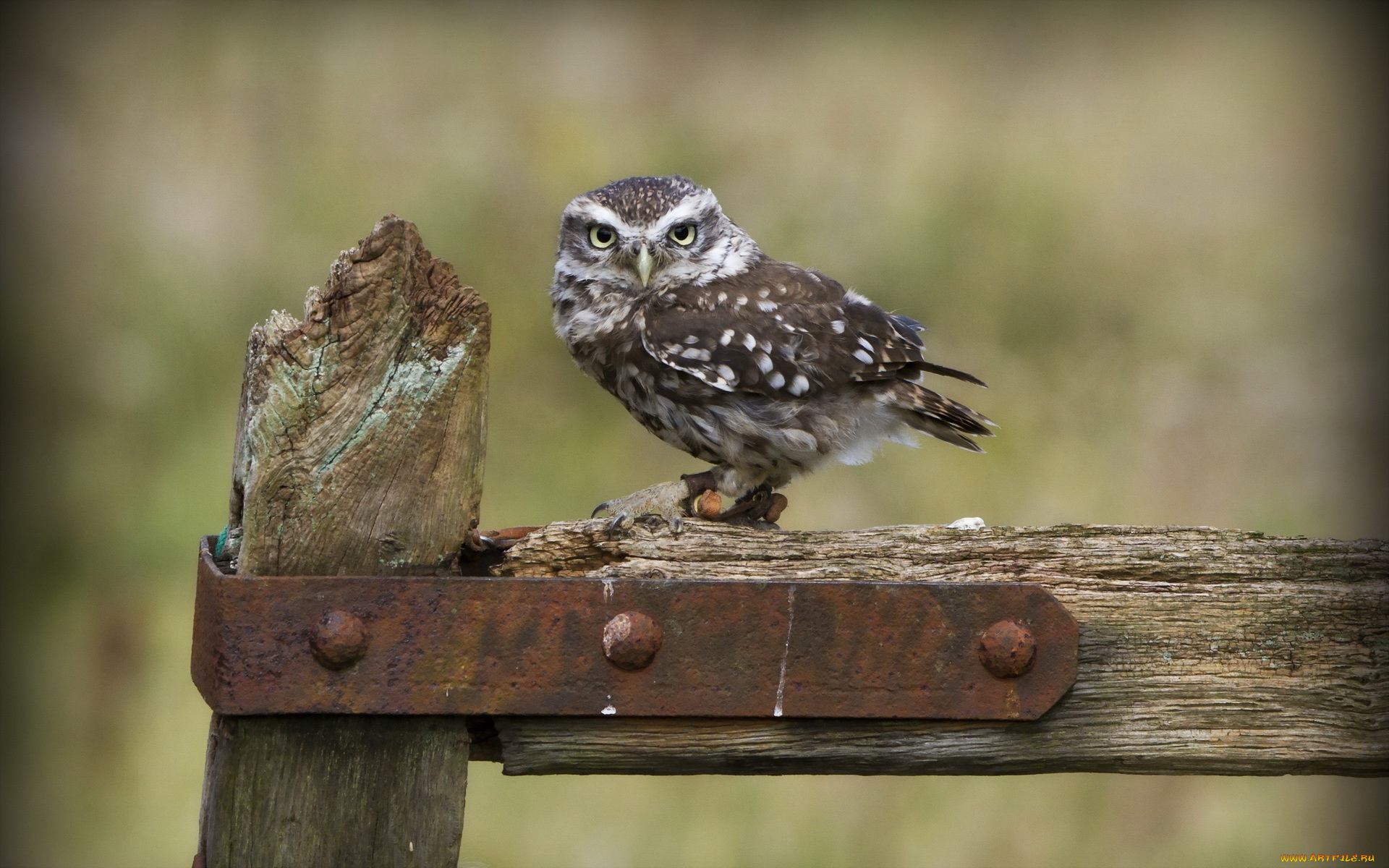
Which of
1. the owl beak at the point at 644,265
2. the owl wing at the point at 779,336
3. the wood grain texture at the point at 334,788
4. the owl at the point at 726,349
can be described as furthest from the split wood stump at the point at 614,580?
the owl beak at the point at 644,265

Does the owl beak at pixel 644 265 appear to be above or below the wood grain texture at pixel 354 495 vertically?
above

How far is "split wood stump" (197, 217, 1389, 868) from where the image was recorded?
1555 millimetres

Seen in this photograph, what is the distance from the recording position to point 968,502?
334 centimetres

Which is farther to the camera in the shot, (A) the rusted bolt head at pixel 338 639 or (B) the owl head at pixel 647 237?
(B) the owl head at pixel 647 237

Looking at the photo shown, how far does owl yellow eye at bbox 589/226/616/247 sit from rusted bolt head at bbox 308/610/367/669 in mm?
1861

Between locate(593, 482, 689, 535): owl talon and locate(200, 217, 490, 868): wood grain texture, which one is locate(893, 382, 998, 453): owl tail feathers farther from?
locate(200, 217, 490, 868): wood grain texture

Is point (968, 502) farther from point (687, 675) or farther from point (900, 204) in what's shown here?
point (687, 675)

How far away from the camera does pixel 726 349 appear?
2881 mm

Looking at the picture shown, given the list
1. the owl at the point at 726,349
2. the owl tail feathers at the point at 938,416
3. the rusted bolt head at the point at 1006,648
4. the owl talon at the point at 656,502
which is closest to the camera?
the rusted bolt head at the point at 1006,648

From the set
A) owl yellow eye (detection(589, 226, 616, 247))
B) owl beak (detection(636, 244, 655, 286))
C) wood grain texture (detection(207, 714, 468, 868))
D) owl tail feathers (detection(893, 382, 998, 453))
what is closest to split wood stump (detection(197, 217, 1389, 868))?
wood grain texture (detection(207, 714, 468, 868))

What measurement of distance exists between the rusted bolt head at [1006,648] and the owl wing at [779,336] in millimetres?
1230

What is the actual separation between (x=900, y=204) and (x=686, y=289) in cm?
57

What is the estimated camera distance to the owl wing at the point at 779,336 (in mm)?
2865

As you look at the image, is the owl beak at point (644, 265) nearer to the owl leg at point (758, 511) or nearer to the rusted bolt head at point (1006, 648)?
the owl leg at point (758, 511)
